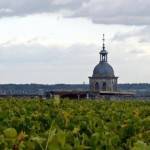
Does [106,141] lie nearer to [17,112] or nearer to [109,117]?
[109,117]

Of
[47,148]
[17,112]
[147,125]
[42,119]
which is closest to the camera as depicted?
[47,148]

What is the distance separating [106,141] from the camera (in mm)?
6203

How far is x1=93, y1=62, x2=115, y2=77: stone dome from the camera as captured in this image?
101 m

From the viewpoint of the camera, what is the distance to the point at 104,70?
10138 centimetres

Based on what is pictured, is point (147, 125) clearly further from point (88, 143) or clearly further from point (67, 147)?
point (67, 147)

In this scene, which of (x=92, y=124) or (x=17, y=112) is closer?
(x=92, y=124)

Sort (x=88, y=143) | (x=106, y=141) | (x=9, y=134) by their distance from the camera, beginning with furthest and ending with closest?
(x=106, y=141), (x=88, y=143), (x=9, y=134)

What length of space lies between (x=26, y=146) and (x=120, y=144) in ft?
8.01

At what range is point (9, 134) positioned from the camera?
5.15 m

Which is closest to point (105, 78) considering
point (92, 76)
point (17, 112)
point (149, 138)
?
point (92, 76)

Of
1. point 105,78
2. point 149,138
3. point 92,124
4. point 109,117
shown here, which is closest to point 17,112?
point 109,117

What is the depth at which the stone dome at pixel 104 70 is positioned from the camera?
101375mm

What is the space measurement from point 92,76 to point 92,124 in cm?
9469

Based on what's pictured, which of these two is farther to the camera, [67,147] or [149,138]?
[149,138]
